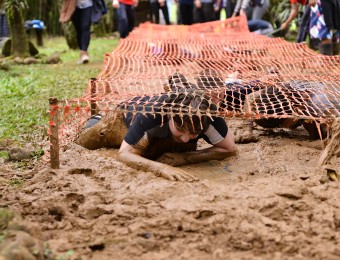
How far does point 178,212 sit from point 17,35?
27.4 ft

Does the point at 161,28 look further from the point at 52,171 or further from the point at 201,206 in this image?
the point at 201,206

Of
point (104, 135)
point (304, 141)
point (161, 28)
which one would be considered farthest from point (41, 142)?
point (161, 28)

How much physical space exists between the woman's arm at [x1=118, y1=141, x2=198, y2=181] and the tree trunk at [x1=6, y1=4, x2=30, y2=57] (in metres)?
7.04

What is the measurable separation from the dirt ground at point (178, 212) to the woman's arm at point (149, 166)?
5 centimetres

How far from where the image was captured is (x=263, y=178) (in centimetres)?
344

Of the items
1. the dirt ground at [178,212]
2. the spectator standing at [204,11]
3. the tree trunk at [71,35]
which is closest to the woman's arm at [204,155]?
the dirt ground at [178,212]

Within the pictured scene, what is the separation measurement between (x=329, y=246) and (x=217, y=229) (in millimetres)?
498

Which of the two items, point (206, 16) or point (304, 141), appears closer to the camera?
point (304, 141)

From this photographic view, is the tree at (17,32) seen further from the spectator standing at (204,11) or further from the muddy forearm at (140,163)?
the muddy forearm at (140,163)

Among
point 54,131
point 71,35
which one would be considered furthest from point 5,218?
point 71,35

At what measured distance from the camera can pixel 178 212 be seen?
2.76m

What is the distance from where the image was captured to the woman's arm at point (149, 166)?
3.45m

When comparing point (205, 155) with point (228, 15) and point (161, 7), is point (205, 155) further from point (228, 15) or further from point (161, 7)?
point (228, 15)

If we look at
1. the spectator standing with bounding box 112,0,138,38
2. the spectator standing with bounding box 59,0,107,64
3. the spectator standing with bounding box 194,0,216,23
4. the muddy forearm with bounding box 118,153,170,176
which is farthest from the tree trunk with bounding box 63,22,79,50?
the muddy forearm with bounding box 118,153,170,176
